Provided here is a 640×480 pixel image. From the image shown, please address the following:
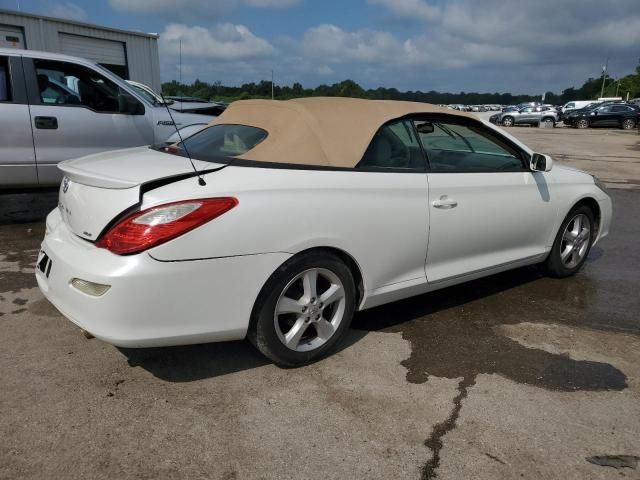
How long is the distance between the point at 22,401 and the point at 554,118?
40.0 m

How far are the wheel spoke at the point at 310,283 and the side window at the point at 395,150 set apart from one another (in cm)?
73

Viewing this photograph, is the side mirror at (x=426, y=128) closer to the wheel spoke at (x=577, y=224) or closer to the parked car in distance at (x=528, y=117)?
the wheel spoke at (x=577, y=224)

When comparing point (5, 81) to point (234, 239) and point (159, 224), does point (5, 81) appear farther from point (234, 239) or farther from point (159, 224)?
point (234, 239)

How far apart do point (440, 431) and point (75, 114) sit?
5.40 metres

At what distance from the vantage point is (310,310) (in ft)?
10.00

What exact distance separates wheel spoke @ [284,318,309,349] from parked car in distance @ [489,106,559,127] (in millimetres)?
37992

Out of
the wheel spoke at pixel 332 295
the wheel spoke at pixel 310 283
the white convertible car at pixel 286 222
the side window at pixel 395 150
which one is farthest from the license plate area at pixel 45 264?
the side window at pixel 395 150

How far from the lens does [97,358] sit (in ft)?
10.5

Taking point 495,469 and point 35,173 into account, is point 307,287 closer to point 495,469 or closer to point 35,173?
point 495,469

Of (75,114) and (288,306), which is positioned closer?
(288,306)

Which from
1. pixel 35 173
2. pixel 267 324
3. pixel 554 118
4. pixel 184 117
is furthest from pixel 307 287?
pixel 554 118

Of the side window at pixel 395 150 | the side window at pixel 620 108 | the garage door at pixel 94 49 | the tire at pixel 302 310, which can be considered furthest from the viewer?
the side window at pixel 620 108

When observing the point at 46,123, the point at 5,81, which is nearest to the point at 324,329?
the point at 46,123

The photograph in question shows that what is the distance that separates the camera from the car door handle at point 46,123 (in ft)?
19.3
